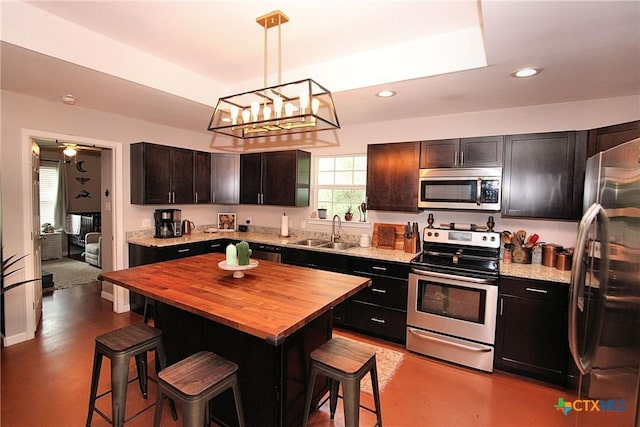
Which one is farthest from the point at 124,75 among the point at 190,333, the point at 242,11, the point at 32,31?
the point at 190,333

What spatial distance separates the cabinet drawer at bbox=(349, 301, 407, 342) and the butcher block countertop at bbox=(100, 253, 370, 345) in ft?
3.93

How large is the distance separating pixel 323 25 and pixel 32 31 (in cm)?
200

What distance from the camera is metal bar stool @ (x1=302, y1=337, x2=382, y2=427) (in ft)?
5.45

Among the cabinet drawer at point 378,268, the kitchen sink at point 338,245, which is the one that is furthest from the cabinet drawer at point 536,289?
the kitchen sink at point 338,245

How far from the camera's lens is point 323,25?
2252mm

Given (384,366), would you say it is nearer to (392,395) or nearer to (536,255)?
(392,395)

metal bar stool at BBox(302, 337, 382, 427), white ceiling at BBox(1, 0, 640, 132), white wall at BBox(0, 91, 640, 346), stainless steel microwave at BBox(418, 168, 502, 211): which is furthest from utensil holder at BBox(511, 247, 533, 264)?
metal bar stool at BBox(302, 337, 382, 427)

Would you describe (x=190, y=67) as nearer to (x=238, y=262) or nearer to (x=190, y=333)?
(x=238, y=262)

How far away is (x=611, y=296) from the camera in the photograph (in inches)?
50.3

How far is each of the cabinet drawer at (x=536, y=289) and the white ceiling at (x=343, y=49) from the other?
1.67 metres

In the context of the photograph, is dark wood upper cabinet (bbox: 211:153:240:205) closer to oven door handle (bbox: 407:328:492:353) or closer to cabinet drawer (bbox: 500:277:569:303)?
oven door handle (bbox: 407:328:492:353)

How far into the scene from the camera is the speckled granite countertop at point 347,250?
2680 mm

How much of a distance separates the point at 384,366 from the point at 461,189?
1.92 meters

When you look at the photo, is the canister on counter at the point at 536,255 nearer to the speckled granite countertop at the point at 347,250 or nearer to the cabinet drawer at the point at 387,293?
the speckled granite countertop at the point at 347,250
